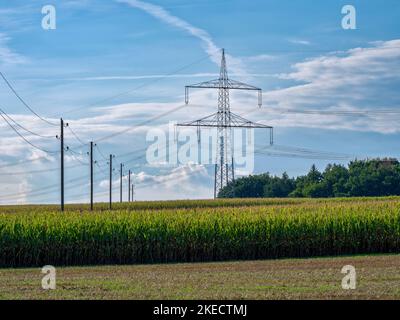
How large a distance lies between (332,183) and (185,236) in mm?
104804

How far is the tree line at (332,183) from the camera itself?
135000 millimetres

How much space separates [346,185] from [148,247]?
101 m

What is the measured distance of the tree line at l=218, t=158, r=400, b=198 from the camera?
443ft

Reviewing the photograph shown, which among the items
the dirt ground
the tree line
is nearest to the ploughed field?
the dirt ground

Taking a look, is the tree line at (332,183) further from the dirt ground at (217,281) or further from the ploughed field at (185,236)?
the dirt ground at (217,281)

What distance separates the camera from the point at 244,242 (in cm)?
4144

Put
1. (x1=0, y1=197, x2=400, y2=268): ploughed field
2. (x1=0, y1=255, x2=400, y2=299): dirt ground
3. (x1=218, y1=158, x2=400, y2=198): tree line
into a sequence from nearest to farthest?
(x1=0, y1=255, x2=400, y2=299): dirt ground, (x1=0, y1=197, x2=400, y2=268): ploughed field, (x1=218, y1=158, x2=400, y2=198): tree line

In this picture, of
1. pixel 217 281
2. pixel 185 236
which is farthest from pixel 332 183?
pixel 217 281

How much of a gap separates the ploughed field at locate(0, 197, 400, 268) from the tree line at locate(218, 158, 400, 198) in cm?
8418

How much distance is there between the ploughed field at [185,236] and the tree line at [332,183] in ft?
276

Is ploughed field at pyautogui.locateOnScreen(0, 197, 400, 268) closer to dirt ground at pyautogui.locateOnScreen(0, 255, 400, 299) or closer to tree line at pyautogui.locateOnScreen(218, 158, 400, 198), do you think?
dirt ground at pyautogui.locateOnScreen(0, 255, 400, 299)

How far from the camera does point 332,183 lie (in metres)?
143

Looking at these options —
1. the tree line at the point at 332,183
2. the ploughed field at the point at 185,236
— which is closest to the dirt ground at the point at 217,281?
the ploughed field at the point at 185,236
